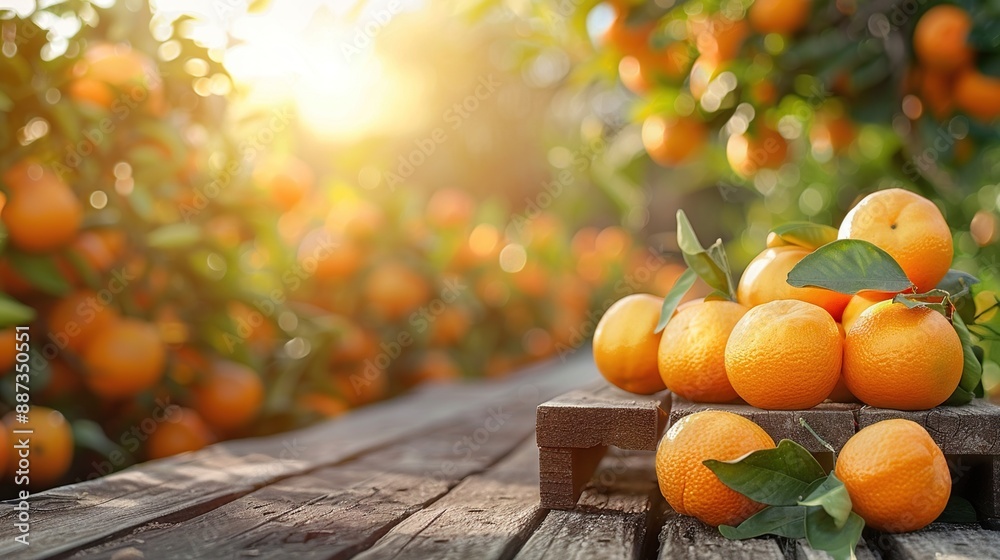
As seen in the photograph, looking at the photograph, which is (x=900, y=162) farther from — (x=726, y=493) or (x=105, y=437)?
(x=105, y=437)

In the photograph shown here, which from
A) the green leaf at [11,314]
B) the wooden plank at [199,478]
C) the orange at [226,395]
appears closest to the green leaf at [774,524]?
the wooden plank at [199,478]

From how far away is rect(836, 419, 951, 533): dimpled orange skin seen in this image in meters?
0.81

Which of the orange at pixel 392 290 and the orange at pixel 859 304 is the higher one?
the orange at pixel 392 290

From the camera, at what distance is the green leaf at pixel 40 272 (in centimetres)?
129

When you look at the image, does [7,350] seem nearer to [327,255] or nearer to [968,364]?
[327,255]

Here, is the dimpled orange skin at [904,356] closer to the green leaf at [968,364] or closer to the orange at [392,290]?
the green leaf at [968,364]

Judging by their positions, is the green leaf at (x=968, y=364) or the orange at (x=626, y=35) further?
the orange at (x=626, y=35)

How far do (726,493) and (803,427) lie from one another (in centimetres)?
13

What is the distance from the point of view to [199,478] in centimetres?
118

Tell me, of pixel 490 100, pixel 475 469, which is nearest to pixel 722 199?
pixel 490 100

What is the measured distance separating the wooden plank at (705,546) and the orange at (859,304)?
0.93ft

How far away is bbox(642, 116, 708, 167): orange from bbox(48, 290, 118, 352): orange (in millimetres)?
1223

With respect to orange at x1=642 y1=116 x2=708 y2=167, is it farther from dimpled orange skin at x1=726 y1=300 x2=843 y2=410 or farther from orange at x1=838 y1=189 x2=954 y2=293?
dimpled orange skin at x1=726 y1=300 x2=843 y2=410

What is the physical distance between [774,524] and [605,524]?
7.7 inches
